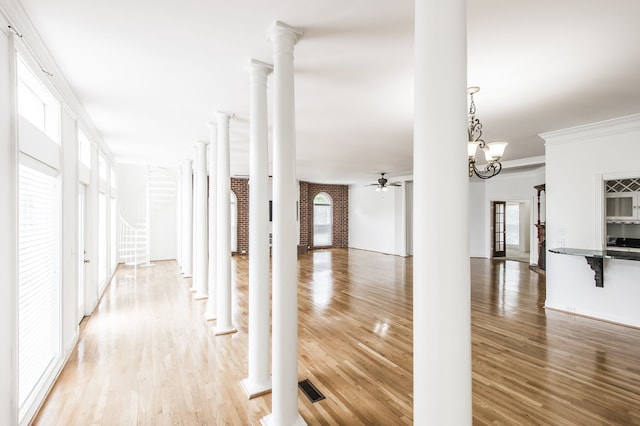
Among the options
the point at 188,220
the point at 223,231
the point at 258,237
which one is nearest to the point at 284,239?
the point at 258,237

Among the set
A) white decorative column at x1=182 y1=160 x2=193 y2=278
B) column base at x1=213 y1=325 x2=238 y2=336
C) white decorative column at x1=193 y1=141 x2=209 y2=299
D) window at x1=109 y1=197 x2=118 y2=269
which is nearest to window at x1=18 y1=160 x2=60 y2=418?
column base at x1=213 y1=325 x2=238 y2=336

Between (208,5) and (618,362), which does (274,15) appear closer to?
(208,5)

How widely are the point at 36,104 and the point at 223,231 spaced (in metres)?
2.27

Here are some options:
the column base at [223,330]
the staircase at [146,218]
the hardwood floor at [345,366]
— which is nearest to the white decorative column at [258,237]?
the hardwood floor at [345,366]

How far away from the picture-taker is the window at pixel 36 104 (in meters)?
2.53

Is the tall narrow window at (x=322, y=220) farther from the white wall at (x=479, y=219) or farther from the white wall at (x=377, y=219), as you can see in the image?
the white wall at (x=479, y=219)

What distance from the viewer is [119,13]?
2076 millimetres

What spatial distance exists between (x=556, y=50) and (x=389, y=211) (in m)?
9.74

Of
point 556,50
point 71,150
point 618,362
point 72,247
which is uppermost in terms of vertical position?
point 556,50

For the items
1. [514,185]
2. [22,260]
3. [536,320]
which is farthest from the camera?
[514,185]

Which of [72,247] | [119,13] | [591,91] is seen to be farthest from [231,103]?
[591,91]

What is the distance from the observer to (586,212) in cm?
469

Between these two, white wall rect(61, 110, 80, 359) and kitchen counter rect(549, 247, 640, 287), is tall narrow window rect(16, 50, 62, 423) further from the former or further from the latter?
kitchen counter rect(549, 247, 640, 287)

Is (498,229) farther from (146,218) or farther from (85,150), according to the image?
(146,218)
